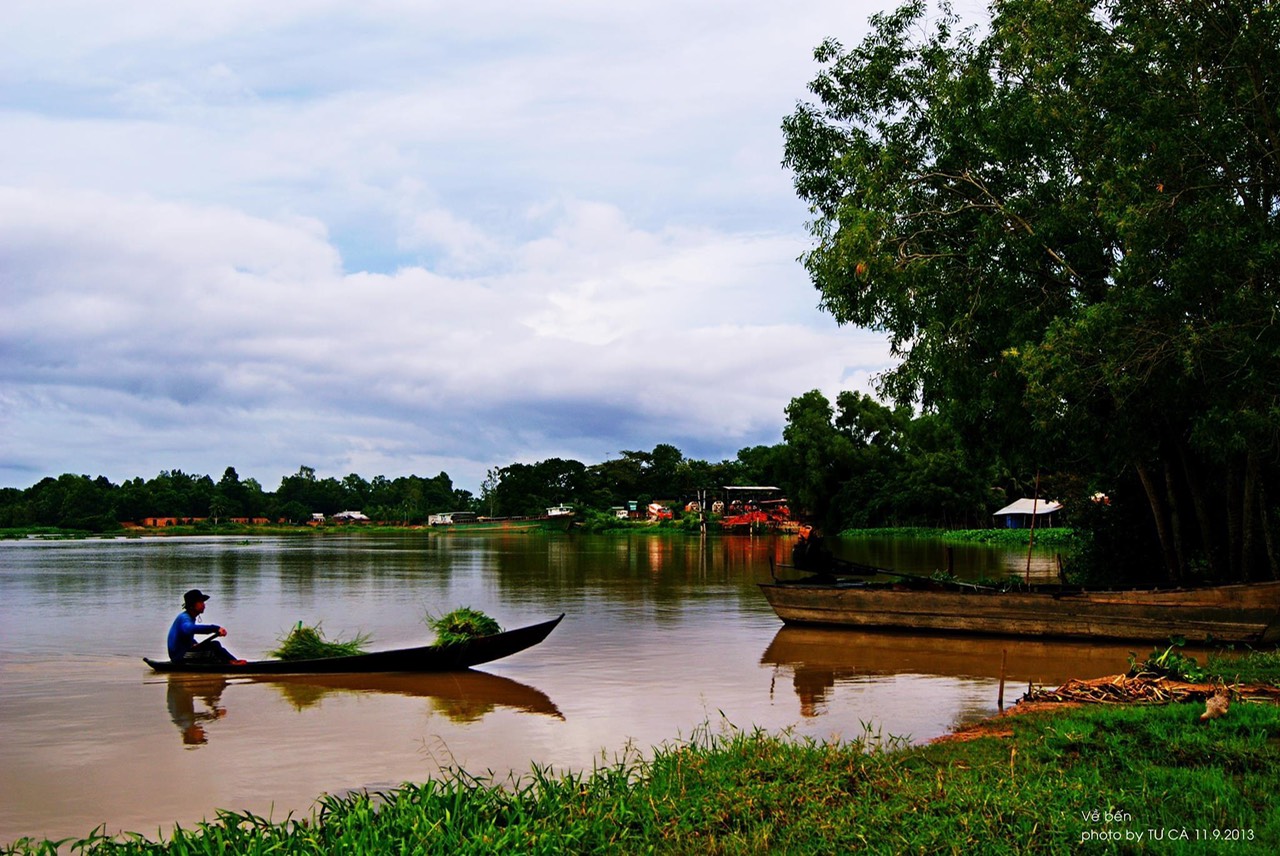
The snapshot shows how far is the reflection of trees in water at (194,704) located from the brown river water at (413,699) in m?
0.04

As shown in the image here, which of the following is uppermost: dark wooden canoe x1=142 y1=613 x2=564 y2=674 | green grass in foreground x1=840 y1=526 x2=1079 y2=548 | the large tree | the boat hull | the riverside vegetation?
the large tree

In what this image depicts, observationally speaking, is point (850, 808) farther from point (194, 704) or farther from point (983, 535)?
point (983, 535)

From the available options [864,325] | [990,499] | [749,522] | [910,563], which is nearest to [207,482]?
[749,522]

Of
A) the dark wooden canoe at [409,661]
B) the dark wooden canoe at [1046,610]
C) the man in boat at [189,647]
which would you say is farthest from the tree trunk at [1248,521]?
the man in boat at [189,647]

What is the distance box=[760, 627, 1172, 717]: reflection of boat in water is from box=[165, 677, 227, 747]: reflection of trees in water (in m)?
6.47

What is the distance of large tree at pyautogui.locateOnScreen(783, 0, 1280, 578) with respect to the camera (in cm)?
1228

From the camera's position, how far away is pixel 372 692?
12375 mm

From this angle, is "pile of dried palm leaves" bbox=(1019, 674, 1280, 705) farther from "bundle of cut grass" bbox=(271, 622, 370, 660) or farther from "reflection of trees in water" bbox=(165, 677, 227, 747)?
"bundle of cut grass" bbox=(271, 622, 370, 660)

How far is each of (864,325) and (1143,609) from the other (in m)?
6.40

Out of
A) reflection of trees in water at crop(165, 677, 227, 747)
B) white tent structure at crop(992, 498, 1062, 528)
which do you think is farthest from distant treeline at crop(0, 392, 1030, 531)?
reflection of trees in water at crop(165, 677, 227, 747)

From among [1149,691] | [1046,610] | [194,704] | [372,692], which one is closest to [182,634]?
[194,704]

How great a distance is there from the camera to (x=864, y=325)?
17.4 m

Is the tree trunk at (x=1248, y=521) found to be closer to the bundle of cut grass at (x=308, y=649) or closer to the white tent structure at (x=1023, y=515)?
the bundle of cut grass at (x=308, y=649)

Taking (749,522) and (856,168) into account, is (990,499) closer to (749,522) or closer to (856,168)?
(749,522)
